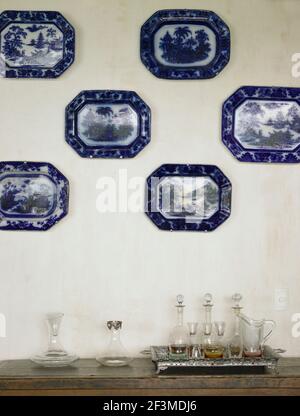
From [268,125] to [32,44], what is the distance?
1148mm

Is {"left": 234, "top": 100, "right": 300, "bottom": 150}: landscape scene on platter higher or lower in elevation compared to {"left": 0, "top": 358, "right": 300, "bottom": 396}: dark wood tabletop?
higher

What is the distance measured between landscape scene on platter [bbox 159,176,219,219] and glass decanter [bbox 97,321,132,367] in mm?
553

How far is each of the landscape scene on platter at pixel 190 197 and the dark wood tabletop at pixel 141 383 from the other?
0.74m

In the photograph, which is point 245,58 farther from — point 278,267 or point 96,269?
point 96,269

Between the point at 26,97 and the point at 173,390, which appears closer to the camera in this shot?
the point at 173,390

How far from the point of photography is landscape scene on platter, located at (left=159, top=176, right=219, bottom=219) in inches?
110

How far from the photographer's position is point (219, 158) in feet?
9.19

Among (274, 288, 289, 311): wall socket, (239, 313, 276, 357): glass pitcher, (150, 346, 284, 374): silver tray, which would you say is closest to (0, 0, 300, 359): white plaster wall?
(274, 288, 289, 311): wall socket

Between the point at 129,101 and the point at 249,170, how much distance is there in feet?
2.09

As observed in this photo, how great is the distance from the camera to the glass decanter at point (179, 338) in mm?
2572

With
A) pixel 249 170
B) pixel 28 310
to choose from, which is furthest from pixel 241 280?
pixel 28 310

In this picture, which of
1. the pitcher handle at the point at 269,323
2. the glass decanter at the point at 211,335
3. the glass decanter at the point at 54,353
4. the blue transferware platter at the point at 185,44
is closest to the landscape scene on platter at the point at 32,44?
the blue transferware platter at the point at 185,44

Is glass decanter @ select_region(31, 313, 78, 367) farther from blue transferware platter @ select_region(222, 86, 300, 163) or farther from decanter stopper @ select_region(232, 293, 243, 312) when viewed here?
blue transferware platter @ select_region(222, 86, 300, 163)

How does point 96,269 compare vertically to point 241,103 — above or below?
below
